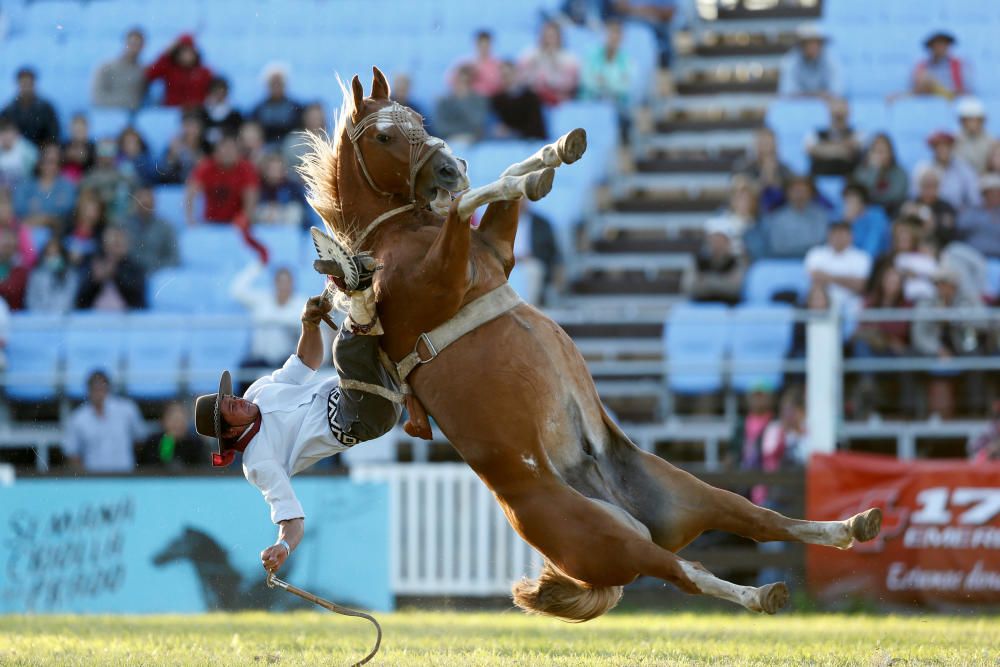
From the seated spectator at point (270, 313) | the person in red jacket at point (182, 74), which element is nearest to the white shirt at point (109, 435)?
the seated spectator at point (270, 313)

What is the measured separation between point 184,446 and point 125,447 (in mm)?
463

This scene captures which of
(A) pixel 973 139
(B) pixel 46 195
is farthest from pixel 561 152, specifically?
(B) pixel 46 195

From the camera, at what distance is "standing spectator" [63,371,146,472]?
38.2ft

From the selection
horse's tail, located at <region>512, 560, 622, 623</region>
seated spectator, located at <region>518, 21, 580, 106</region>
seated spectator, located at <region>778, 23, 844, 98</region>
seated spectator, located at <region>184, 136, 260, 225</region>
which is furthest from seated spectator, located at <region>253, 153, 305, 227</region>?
horse's tail, located at <region>512, 560, 622, 623</region>

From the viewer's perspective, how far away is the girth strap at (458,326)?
600 centimetres

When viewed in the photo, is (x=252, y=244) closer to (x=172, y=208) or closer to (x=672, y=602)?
(x=172, y=208)

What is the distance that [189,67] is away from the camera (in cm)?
1556

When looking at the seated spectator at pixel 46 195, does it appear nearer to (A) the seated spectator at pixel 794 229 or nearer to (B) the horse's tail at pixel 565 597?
(A) the seated spectator at pixel 794 229

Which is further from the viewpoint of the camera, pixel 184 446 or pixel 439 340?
pixel 184 446

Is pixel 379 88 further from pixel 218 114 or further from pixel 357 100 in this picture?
pixel 218 114

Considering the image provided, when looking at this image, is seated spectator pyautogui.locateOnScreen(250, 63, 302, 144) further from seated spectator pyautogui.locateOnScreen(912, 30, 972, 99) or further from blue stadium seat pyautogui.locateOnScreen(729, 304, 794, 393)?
seated spectator pyautogui.locateOnScreen(912, 30, 972, 99)

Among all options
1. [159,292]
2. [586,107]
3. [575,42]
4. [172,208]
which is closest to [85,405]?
[159,292]

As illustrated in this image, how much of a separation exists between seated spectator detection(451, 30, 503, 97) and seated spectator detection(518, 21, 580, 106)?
0.85 ft

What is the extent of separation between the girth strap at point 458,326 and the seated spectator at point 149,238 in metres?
8.01
